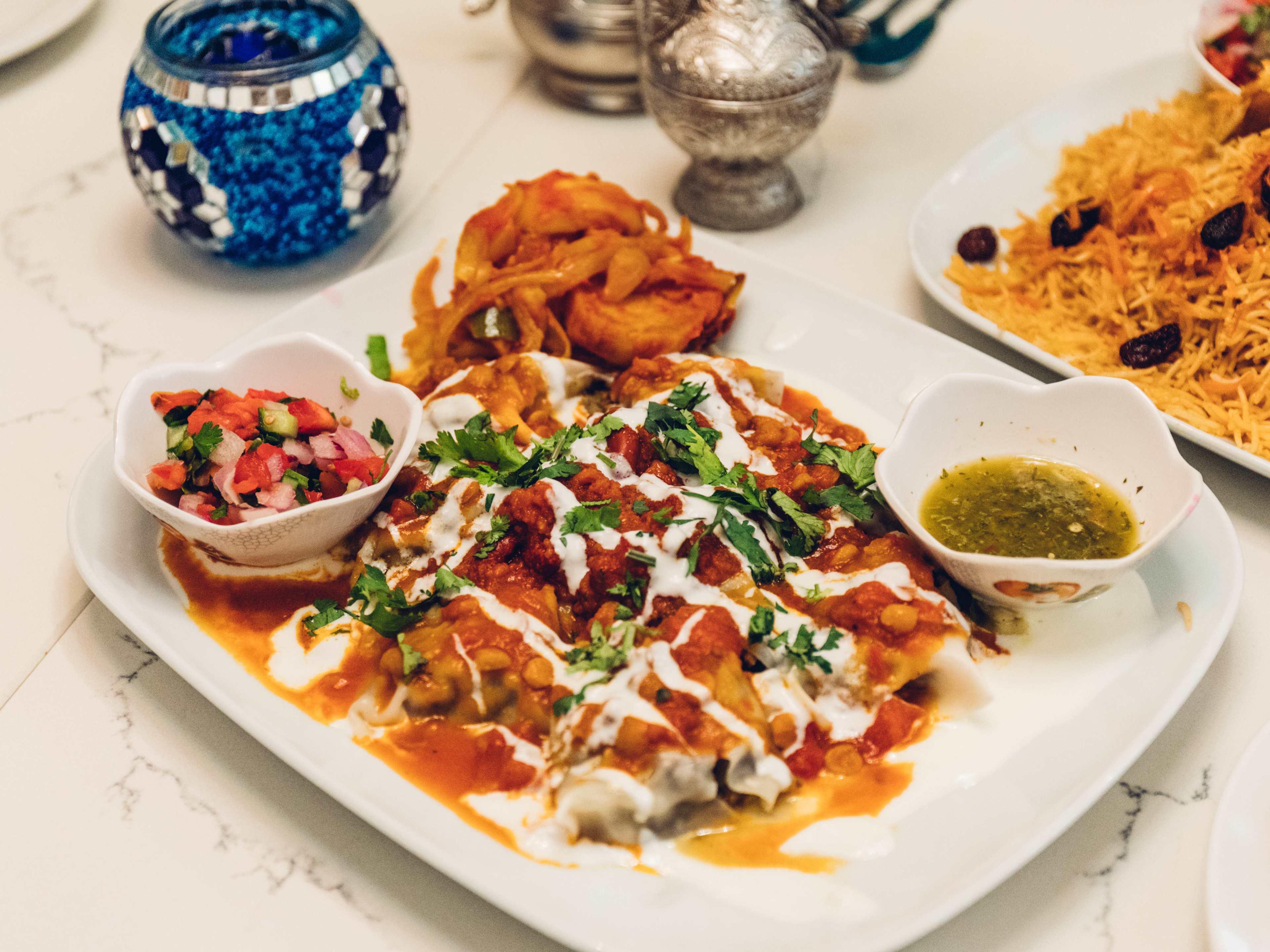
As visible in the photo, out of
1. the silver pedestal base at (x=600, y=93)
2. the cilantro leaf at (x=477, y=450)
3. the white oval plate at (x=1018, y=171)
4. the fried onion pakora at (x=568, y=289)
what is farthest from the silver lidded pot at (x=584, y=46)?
the cilantro leaf at (x=477, y=450)

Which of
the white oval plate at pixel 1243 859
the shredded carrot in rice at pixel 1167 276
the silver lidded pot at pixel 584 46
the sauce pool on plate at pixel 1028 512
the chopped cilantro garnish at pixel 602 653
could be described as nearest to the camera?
the white oval plate at pixel 1243 859

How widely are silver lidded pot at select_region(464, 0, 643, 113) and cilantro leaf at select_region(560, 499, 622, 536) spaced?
2.90 m

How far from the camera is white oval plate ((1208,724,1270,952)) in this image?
2105 millimetres

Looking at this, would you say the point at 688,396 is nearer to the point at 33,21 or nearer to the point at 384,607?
the point at 384,607

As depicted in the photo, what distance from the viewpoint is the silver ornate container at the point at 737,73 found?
153 inches

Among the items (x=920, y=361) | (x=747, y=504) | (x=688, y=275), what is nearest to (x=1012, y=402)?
(x=920, y=361)

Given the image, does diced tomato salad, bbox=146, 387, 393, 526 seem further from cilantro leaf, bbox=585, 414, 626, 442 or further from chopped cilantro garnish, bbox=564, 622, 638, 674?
chopped cilantro garnish, bbox=564, 622, 638, 674

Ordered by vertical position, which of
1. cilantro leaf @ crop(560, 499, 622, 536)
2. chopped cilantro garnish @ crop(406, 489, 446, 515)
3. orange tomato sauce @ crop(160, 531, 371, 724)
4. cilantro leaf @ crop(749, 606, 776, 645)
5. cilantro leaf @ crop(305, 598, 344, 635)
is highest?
cilantro leaf @ crop(749, 606, 776, 645)

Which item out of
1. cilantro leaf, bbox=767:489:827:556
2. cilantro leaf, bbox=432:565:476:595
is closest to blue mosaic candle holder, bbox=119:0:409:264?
cilantro leaf, bbox=432:565:476:595

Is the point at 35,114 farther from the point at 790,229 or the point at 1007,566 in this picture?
the point at 1007,566

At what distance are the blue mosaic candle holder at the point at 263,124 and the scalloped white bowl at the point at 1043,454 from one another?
2.24 metres

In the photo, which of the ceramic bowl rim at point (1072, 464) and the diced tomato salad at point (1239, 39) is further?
the diced tomato salad at point (1239, 39)

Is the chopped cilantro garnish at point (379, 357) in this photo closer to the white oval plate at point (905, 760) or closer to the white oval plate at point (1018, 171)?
the white oval plate at point (905, 760)

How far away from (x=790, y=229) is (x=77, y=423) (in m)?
2.73
